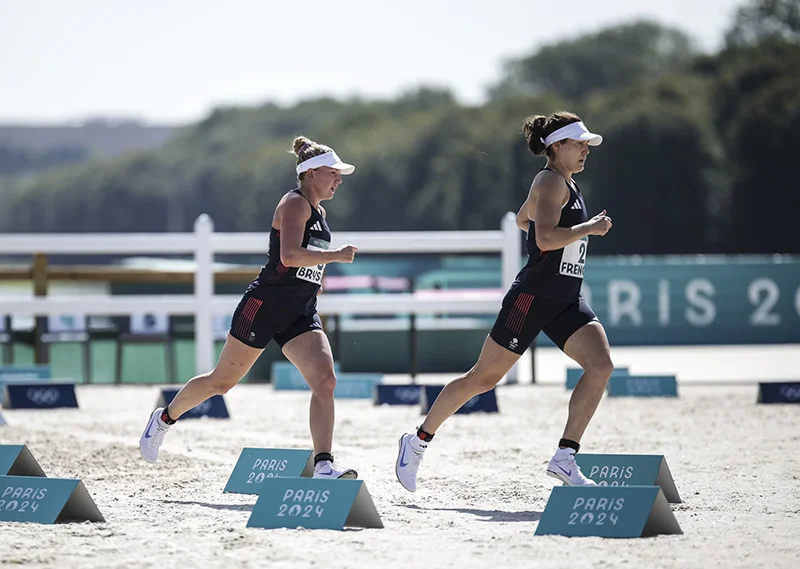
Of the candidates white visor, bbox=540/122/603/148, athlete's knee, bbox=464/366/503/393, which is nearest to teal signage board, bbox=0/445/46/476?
athlete's knee, bbox=464/366/503/393

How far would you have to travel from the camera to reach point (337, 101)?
469 feet

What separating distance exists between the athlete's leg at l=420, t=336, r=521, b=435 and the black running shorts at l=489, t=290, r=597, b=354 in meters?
0.05

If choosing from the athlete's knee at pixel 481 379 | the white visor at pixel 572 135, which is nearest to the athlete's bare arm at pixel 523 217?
the white visor at pixel 572 135

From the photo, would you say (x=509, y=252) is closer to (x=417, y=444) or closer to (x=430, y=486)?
(x=430, y=486)

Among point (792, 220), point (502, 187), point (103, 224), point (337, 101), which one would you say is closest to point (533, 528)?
point (792, 220)

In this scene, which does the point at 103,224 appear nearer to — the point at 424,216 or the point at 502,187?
the point at 424,216

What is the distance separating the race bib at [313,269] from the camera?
7.35m

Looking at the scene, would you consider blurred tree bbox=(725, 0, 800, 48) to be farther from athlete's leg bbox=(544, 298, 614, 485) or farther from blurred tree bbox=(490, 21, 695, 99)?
athlete's leg bbox=(544, 298, 614, 485)

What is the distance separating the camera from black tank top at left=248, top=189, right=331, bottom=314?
7344 millimetres

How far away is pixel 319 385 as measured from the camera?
284 inches

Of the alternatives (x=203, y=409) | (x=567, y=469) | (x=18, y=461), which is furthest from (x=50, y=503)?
(x=203, y=409)

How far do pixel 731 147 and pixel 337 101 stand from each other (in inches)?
3719

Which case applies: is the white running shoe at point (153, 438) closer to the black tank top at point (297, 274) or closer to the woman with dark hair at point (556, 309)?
the black tank top at point (297, 274)

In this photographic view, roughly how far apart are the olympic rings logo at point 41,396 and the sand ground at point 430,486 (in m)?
0.17
